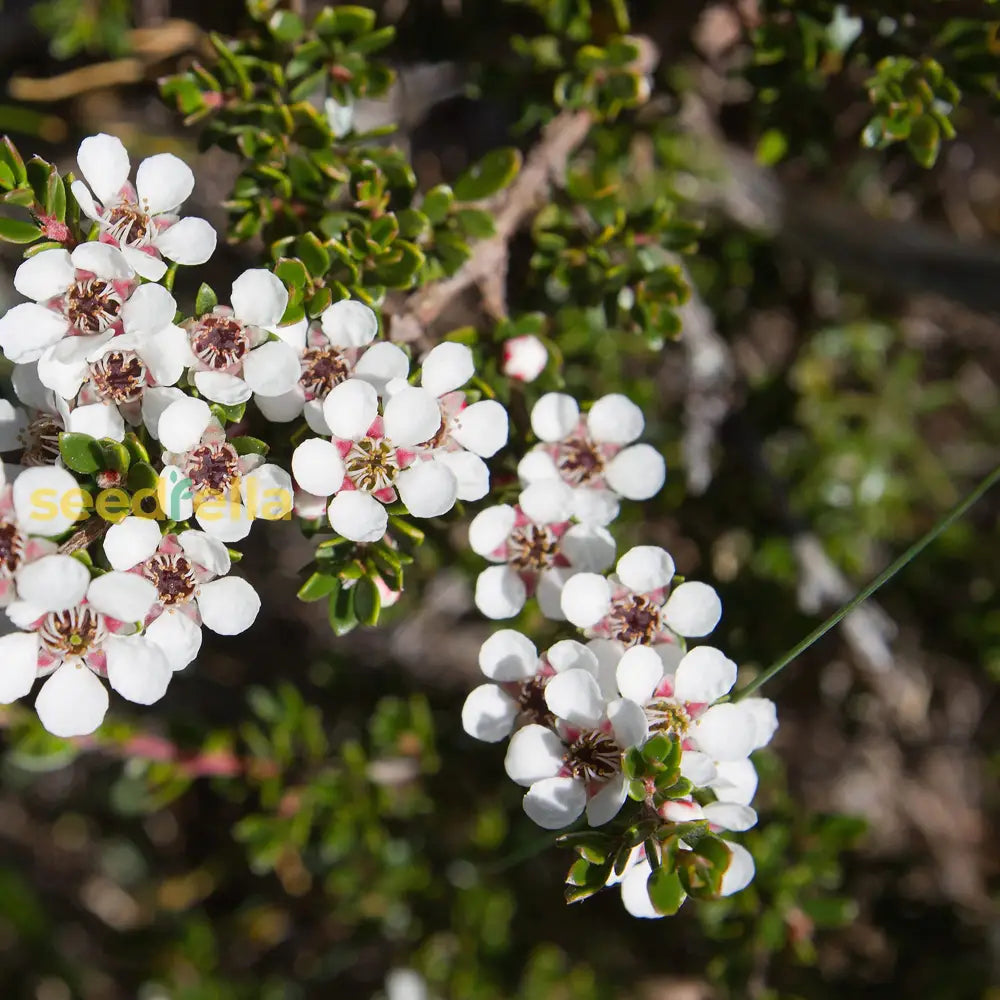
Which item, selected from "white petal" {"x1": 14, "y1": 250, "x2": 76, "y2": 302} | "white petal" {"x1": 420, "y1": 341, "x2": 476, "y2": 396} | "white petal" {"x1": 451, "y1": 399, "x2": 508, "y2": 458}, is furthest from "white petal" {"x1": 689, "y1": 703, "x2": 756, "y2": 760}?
"white petal" {"x1": 14, "y1": 250, "x2": 76, "y2": 302}

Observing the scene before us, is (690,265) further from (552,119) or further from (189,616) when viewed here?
(189,616)

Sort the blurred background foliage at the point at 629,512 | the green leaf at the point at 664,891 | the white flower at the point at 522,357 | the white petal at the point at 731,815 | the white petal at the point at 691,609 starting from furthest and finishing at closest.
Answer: the blurred background foliage at the point at 629,512
the white flower at the point at 522,357
the white petal at the point at 691,609
the white petal at the point at 731,815
the green leaf at the point at 664,891

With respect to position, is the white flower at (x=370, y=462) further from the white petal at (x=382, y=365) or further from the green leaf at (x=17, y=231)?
the green leaf at (x=17, y=231)

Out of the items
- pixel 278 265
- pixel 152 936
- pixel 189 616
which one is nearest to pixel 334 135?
pixel 278 265

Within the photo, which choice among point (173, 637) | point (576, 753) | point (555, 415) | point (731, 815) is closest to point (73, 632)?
point (173, 637)

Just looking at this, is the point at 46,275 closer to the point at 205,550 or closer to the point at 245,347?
the point at 245,347

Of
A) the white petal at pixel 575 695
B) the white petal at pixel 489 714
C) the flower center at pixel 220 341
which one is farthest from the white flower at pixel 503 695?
the flower center at pixel 220 341
